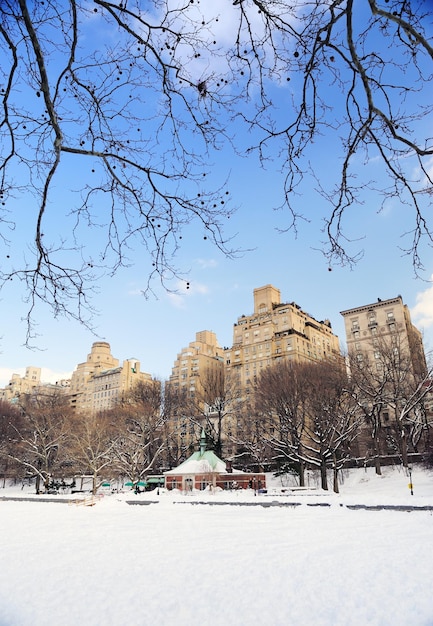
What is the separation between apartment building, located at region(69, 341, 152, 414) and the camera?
411 feet

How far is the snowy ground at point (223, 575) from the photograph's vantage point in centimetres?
577

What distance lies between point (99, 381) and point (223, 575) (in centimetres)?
12851

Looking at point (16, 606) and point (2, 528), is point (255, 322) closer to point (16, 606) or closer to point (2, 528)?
point (2, 528)

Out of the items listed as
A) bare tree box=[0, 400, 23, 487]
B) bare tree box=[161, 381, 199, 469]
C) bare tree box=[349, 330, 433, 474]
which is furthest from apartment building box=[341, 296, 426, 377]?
bare tree box=[0, 400, 23, 487]

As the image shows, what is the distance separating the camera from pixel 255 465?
5044cm

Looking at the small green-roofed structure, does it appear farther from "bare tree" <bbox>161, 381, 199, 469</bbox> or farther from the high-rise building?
the high-rise building

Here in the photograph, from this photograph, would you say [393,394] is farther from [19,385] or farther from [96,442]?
[19,385]

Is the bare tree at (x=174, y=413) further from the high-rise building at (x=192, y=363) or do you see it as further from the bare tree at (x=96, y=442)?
the high-rise building at (x=192, y=363)

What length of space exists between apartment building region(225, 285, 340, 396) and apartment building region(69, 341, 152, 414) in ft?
103

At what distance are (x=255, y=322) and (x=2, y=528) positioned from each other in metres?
83.4

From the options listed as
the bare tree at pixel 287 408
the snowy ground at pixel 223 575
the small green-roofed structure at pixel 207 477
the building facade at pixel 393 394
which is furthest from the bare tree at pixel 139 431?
the snowy ground at pixel 223 575

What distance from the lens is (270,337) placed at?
9312 cm

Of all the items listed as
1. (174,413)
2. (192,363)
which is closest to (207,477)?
(174,413)

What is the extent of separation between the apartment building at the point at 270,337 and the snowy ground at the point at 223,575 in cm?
7613
